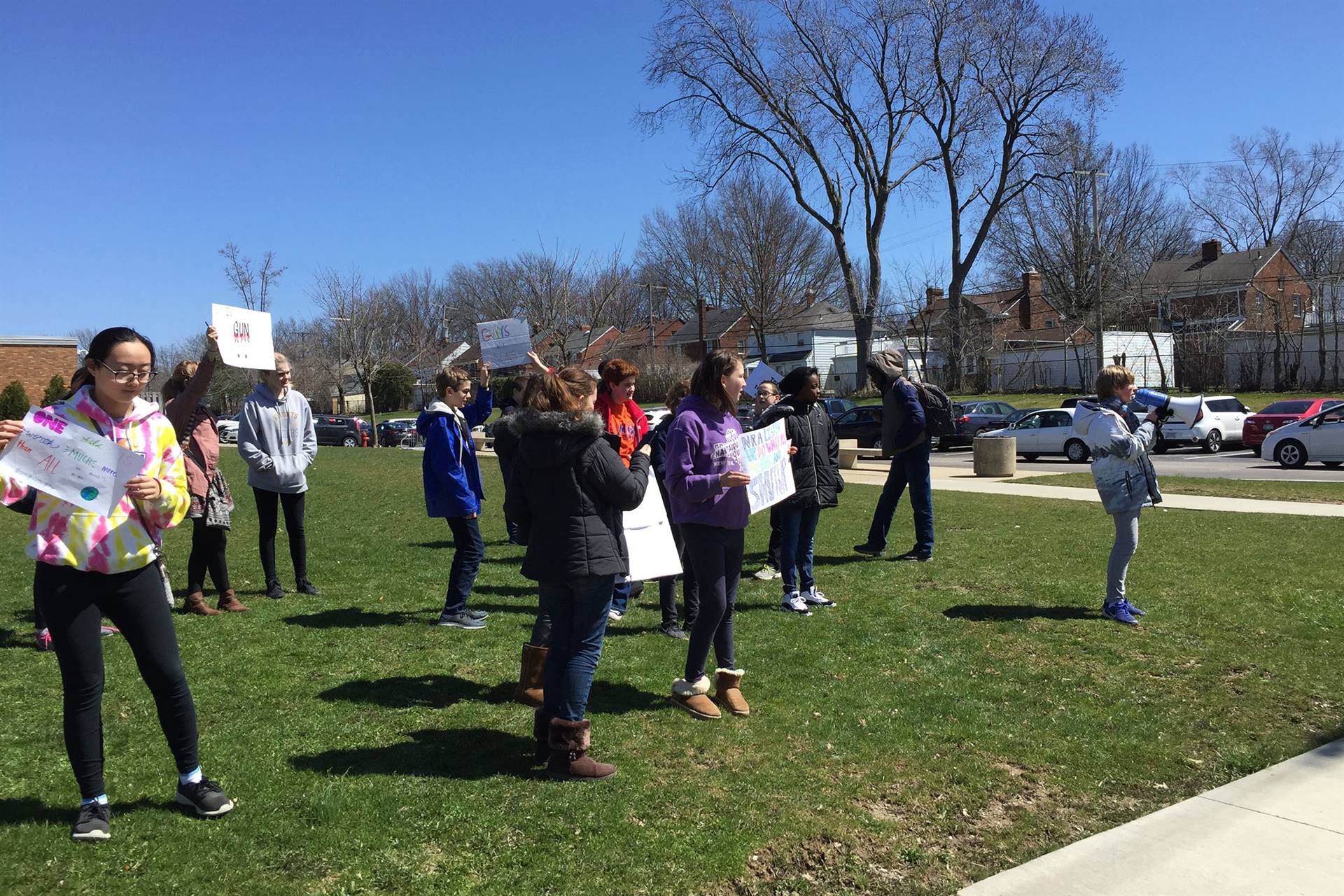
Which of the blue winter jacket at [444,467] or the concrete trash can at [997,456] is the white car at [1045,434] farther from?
the blue winter jacket at [444,467]

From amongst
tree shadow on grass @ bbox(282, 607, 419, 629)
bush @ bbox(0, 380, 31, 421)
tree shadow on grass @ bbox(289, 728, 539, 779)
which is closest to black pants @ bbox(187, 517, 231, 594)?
tree shadow on grass @ bbox(282, 607, 419, 629)

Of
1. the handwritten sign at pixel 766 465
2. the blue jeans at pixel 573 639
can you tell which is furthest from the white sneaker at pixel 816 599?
the blue jeans at pixel 573 639

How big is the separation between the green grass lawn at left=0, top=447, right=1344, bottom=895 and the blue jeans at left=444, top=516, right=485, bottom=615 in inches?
11.4

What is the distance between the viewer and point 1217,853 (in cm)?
361

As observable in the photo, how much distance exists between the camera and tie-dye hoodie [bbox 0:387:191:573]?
11.2 ft

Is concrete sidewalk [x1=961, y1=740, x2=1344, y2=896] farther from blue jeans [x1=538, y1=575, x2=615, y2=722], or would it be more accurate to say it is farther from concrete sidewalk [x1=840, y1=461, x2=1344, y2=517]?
concrete sidewalk [x1=840, y1=461, x2=1344, y2=517]

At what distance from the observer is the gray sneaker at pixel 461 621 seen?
22.0 feet

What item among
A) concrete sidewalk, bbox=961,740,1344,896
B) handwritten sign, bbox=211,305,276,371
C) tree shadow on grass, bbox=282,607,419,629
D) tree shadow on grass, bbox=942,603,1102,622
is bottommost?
concrete sidewalk, bbox=961,740,1344,896

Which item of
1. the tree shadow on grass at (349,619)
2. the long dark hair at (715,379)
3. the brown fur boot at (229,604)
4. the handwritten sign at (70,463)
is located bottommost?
the tree shadow on grass at (349,619)

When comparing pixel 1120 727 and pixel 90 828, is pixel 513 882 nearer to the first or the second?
pixel 90 828

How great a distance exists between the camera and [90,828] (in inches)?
137

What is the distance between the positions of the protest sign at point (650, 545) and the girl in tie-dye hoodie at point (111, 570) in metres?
2.49

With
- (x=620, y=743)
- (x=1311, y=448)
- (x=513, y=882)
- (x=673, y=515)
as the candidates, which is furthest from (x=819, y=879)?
(x=1311, y=448)

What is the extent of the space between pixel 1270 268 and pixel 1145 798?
67840mm
